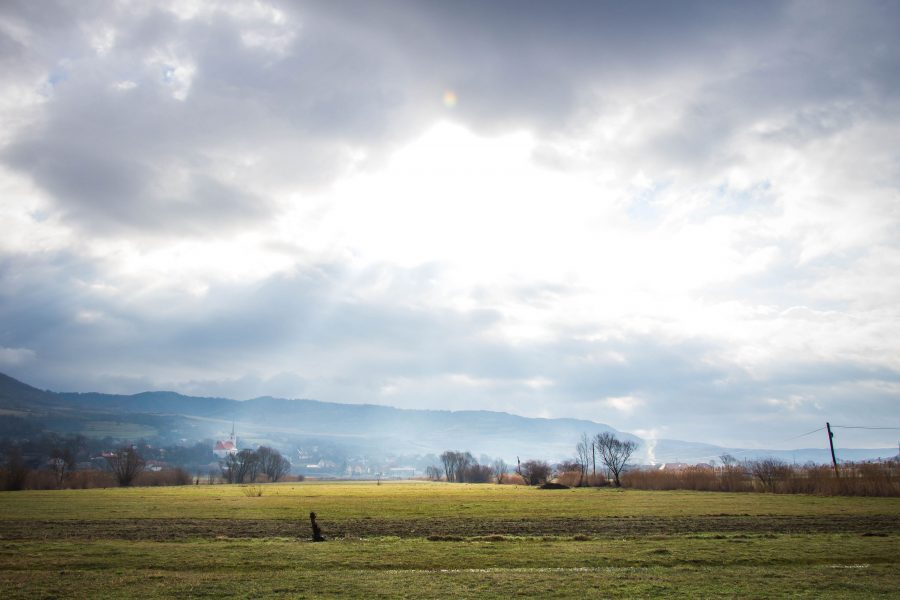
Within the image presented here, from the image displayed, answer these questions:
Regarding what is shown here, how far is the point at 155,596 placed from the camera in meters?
16.3

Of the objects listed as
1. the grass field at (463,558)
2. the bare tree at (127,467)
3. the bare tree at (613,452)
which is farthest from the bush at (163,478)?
the grass field at (463,558)

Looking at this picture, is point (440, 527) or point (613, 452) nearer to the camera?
point (440, 527)

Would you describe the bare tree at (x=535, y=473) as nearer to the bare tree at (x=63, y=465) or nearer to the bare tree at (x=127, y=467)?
the bare tree at (x=127, y=467)

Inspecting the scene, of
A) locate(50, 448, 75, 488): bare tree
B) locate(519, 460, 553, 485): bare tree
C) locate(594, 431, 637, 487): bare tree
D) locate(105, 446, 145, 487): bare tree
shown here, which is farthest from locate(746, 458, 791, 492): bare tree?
locate(50, 448, 75, 488): bare tree

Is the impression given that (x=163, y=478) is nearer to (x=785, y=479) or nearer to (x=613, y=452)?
(x=613, y=452)

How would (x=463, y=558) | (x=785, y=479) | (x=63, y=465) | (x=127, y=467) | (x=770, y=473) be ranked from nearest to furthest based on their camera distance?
1. (x=463, y=558)
2. (x=785, y=479)
3. (x=770, y=473)
4. (x=127, y=467)
5. (x=63, y=465)

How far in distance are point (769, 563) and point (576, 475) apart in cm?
11608

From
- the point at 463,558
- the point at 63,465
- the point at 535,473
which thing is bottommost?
the point at 535,473

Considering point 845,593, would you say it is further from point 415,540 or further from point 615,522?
point 615,522

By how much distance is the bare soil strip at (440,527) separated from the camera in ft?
101

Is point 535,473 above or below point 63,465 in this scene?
below

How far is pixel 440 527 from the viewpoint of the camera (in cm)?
3516

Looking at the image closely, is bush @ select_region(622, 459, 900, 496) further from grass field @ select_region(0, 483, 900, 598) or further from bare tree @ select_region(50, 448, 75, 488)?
bare tree @ select_region(50, 448, 75, 488)

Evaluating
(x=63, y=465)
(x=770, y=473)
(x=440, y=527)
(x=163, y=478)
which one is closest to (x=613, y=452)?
Answer: (x=770, y=473)
